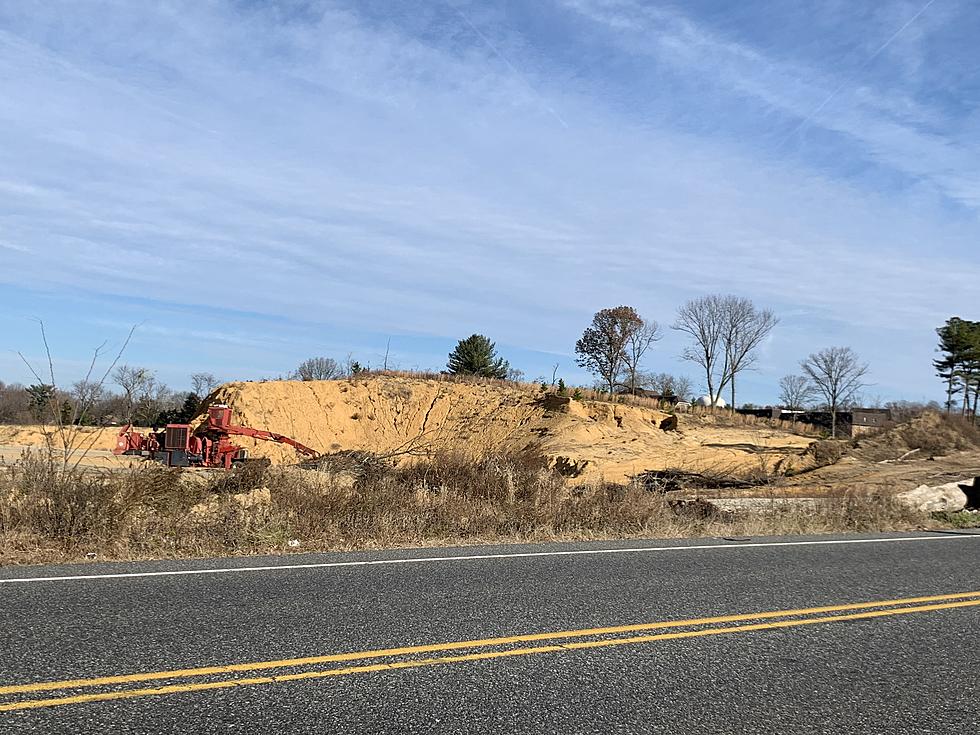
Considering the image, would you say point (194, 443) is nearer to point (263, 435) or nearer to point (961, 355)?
point (263, 435)

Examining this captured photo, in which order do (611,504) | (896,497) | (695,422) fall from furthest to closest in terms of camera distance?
(695,422) < (896,497) < (611,504)

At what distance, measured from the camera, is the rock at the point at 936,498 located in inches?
691

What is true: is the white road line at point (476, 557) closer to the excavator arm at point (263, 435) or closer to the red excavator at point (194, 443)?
the red excavator at point (194, 443)

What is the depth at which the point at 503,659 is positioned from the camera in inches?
221

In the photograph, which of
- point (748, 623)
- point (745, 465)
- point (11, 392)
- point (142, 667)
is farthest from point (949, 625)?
point (11, 392)

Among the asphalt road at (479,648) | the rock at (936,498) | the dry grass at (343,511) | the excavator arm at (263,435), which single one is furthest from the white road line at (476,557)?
the excavator arm at (263,435)

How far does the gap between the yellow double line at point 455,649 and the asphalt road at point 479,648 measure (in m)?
0.02

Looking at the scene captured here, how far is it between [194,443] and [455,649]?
2749 centimetres

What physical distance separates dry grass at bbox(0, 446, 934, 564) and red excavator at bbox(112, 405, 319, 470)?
16221 millimetres

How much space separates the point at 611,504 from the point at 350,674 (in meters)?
9.05

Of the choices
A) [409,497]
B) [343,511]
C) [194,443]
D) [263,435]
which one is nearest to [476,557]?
[343,511]

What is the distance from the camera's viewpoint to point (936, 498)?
18.1m

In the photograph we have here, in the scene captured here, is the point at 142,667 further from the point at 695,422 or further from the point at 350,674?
the point at 695,422

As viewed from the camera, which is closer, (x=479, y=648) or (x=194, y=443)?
(x=479, y=648)
